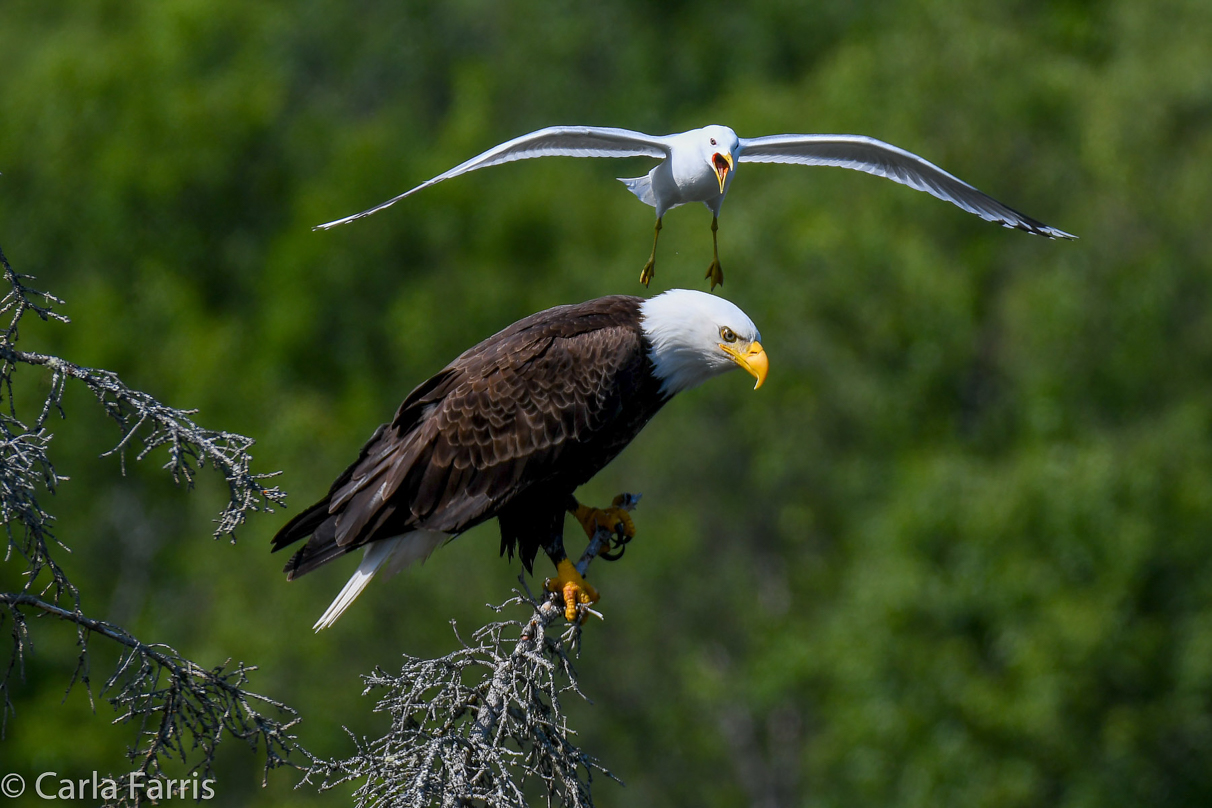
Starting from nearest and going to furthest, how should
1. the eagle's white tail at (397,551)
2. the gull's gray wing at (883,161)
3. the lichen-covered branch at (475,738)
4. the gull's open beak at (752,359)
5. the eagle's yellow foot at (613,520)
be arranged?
the lichen-covered branch at (475,738) → the gull's open beak at (752,359) → the eagle's white tail at (397,551) → the eagle's yellow foot at (613,520) → the gull's gray wing at (883,161)

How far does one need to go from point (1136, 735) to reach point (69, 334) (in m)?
21.1

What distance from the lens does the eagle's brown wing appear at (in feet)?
21.7

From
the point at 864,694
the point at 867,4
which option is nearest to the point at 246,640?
the point at 864,694

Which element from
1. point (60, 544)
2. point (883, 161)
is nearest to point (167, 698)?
point (60, 544)

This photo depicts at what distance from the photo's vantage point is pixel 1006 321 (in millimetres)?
24812

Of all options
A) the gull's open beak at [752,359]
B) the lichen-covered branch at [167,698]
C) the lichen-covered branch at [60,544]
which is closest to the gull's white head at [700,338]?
the gull's open beak at [752,359]

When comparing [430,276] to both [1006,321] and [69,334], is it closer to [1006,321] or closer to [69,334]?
[69,334]

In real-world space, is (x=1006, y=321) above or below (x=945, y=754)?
above

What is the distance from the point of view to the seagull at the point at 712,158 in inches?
→ 265

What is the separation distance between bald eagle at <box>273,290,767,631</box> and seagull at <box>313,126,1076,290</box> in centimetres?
32

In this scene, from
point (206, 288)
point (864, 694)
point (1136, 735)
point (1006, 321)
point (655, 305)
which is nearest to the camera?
point (655, 305)

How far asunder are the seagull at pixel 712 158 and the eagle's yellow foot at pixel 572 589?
1294 millimetres

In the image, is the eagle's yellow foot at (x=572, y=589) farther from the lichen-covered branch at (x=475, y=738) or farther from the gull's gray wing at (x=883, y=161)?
the gull's gray wing at (x=883, y=161)

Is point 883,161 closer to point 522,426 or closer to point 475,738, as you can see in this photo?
point 522,426
